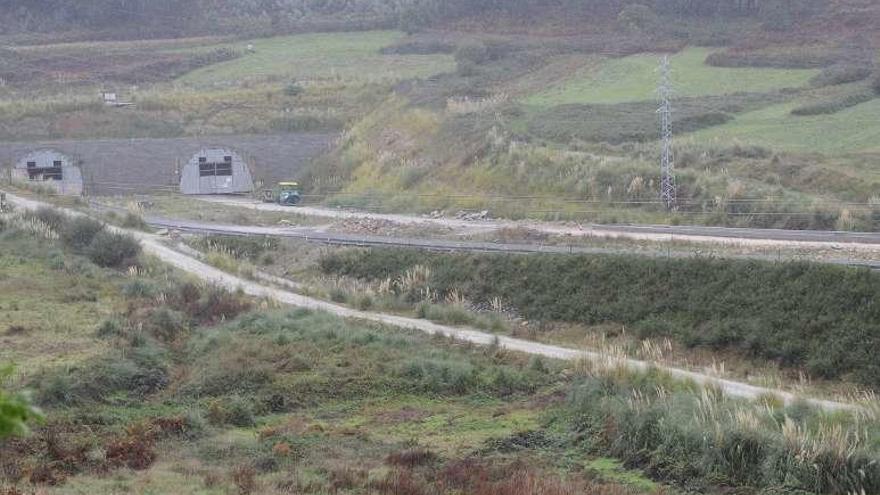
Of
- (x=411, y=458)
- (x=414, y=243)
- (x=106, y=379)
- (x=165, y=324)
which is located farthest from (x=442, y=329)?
(x=411, y=458)

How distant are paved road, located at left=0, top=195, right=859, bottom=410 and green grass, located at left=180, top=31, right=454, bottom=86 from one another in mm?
Result: 36124

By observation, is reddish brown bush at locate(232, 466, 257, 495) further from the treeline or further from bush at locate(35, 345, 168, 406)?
the treeline

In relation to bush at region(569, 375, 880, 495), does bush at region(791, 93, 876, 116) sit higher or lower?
higher

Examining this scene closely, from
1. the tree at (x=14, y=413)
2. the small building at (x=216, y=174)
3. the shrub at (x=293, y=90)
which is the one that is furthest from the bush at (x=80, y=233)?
the tree at (x=14, y=413)

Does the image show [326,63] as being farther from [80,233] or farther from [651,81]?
[80,233]

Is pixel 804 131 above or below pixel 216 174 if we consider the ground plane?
above

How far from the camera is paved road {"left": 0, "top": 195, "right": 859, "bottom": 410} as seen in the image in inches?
1018

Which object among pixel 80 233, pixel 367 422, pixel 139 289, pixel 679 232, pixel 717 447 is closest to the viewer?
pixel 717 447

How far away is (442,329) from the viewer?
34.6 meters

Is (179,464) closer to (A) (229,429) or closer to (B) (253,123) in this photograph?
(A) (229,429)

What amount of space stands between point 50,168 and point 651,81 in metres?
33.7

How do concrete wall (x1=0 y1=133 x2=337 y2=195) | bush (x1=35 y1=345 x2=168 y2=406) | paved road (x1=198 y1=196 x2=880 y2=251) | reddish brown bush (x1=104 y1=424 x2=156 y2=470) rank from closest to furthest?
reddish brown bush (x1=104 y1=424 x2=156 y2=470) < bush (x1=35 y1=345 x2=168 y2=406) < paved road (x1=198 y1=196 x2=880 y2=251) < concrete wall (x1=0 y1=133 x2=337 y2=195)

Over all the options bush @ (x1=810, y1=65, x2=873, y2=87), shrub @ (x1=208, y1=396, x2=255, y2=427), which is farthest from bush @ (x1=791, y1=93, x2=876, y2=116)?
shrub @ (x1=208, y1=396, x2=255, y2=427)

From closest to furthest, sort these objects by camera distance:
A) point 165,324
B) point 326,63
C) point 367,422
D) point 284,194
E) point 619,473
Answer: point 619,473
point 367,422
point 165,324
point 284,194
point 326,63
